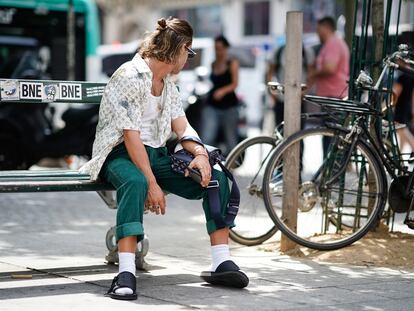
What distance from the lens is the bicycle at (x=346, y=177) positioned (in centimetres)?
678

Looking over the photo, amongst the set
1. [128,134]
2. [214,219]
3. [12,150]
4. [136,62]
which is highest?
[136,62]

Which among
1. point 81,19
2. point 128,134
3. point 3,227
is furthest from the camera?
point 81,19

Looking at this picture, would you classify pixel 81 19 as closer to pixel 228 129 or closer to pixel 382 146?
pixel 228 129

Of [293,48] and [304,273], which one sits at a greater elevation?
[293,48]

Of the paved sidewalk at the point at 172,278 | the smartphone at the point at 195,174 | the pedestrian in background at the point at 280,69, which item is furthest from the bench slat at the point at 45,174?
the pedestrian in background at the point at 280,69

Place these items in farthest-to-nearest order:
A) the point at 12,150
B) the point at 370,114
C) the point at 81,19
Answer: the point at 81,19 → the point at 12,150 → the point at 370,114

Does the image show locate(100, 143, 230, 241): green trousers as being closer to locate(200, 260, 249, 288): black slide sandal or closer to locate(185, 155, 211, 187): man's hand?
locate(185, 155, 211, 187): man's hand

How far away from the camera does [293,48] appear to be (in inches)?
275

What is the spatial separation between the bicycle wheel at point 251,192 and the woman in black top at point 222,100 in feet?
18.7

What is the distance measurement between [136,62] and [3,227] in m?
3.03

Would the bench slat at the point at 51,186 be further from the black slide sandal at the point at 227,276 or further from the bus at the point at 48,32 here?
the bus at the point at 48,32

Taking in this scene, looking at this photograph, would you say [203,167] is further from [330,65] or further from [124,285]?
[330,65]

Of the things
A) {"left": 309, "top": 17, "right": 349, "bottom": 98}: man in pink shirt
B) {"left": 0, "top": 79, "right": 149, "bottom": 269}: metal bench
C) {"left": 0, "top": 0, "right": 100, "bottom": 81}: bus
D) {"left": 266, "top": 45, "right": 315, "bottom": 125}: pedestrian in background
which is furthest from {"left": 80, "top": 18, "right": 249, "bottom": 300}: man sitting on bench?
{"left": 0, "top": 0, "right": 100, "bottom": 81}: bus

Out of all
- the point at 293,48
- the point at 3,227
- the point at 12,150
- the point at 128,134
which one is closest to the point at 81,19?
the point at 12,150
